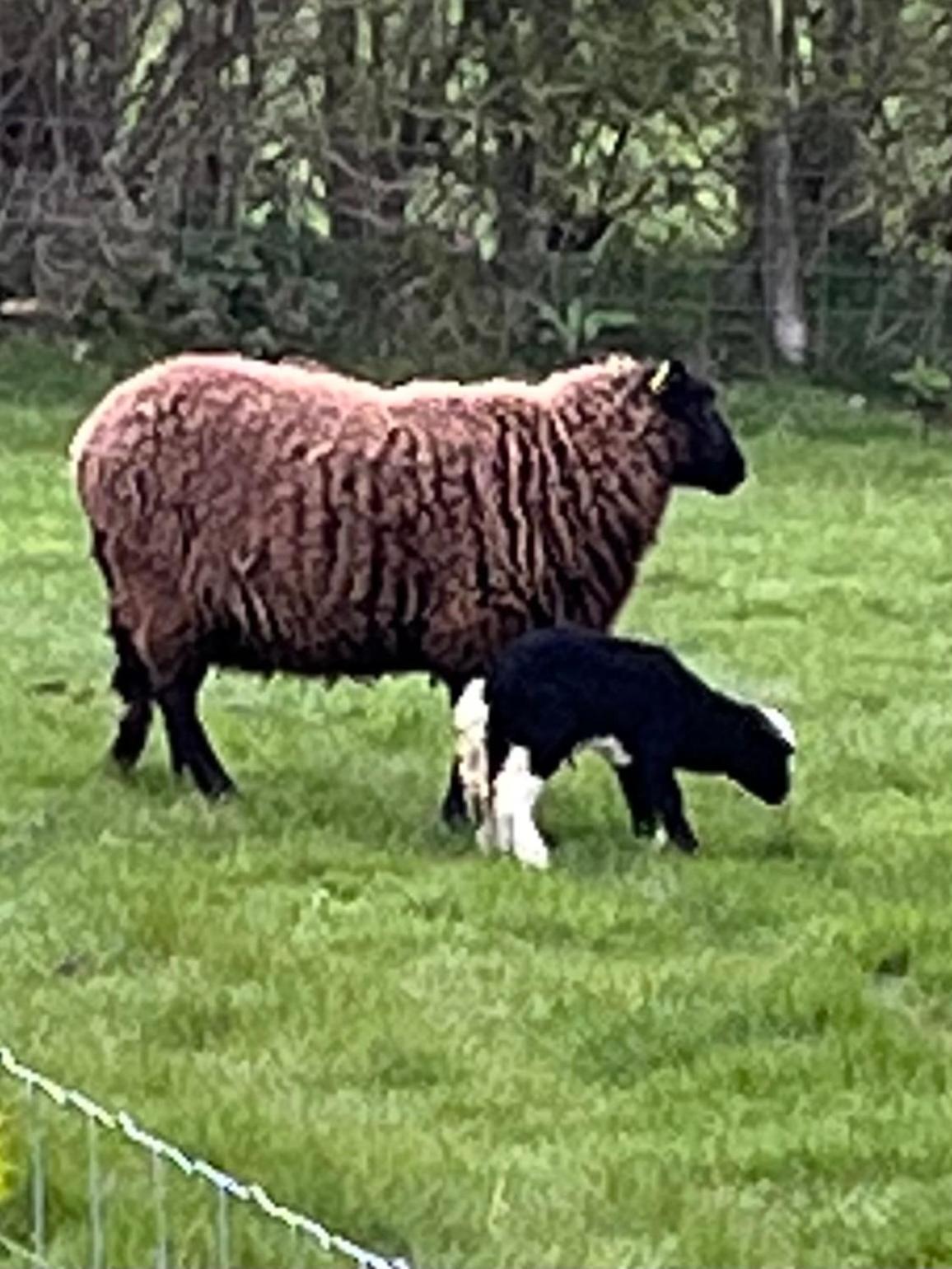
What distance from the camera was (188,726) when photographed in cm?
997

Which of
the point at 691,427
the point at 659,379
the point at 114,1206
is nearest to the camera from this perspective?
the point at 114,1206

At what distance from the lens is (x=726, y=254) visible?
22.1 m

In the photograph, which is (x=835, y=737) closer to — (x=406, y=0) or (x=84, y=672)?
(x=84, y=672)

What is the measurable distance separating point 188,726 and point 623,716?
1446mm

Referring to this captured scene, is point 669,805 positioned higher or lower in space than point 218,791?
higher

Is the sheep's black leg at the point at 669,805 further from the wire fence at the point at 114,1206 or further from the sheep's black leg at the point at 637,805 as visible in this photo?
the wire fence at the point at 114,1206

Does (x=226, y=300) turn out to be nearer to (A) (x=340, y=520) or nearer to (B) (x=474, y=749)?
(A) (x=340, y=520)

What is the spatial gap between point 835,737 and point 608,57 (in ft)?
35.9

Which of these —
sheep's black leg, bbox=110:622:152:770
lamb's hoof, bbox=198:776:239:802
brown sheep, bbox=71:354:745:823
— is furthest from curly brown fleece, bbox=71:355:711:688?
lamb's hoof, bbox=198:776:239:802

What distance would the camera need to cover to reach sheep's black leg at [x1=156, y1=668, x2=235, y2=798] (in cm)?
995

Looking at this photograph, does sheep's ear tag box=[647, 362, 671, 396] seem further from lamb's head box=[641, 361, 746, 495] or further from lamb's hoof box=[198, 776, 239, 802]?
lamb's hoof box=[198, 776, 239, 802]

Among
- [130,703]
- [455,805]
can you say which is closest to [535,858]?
[455,805]

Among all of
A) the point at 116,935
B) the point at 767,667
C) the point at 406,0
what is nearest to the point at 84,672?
the point at 767,667

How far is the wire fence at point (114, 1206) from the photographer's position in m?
5.41
